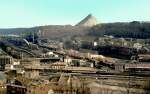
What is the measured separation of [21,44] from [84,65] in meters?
24.8

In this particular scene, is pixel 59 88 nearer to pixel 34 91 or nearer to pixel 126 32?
pixel 34 91

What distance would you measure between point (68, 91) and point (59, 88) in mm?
446

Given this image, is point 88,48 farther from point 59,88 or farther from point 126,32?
point 59,88

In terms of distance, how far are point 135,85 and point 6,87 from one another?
19.7ft

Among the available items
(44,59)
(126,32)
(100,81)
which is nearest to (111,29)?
(126,32)

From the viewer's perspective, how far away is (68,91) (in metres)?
21.1

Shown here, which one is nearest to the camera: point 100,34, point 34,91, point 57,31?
point 34,91

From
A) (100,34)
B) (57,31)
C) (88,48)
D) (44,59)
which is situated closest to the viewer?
(44,59)

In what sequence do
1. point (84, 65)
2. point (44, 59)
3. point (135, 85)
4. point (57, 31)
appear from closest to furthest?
point (135, 85) < point (84, 65) < point (44, 59) < point (57, 31)

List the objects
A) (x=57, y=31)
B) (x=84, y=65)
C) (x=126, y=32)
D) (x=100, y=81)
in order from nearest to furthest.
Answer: (x=100, y=81), (x=84, y=65), (x=126, y=32), (x=57, y=31)

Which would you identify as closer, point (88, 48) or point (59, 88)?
point (59, 88)

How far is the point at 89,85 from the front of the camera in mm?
21688

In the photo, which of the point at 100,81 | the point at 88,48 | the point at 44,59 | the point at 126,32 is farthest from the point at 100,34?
the point at 100,81

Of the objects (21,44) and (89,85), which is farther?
(21,44)
